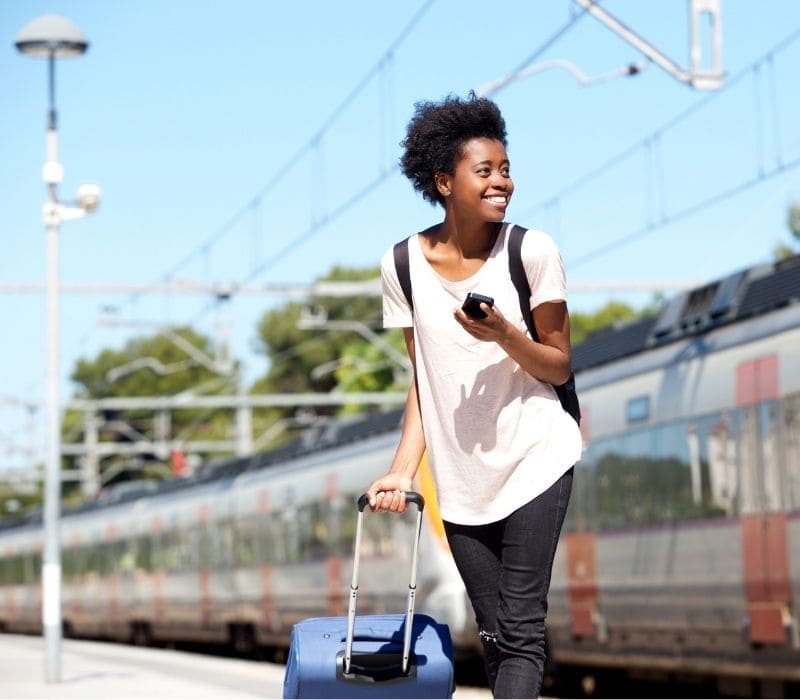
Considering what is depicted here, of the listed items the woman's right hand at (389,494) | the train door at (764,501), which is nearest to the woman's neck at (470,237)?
the woman's right hand at (389,494)

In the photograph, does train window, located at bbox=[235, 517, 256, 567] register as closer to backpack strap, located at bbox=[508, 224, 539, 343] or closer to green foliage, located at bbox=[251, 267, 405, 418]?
backpack strap, located at bbox=[508, 224, 539, 343]

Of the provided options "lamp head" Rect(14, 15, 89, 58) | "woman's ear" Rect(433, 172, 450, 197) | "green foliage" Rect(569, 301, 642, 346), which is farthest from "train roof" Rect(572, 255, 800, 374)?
"green foliage" Rect(569, 301, 642, 346)

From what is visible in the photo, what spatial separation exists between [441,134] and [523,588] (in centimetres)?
116

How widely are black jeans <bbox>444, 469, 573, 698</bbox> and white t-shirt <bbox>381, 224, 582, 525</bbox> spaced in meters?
0.04

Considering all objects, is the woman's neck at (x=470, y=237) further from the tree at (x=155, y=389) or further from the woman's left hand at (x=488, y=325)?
the tree at (x=155, y=389)

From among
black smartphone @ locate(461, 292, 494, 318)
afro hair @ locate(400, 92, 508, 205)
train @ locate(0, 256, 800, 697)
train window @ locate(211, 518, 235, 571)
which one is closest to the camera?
black smartphone @ locate(461, 292, 494, 318)

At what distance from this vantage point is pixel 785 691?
46.8 feet

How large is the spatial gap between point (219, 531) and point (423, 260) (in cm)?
2736

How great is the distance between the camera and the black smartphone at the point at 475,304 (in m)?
4.66

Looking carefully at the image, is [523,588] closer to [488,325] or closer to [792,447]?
[488,325]

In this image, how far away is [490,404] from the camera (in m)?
5.05

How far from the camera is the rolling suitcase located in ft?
16.3

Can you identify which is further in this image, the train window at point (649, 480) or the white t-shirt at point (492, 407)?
Answer: the train window at point (649, 480)

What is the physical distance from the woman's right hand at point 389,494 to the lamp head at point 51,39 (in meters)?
14.9
